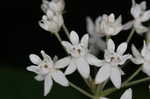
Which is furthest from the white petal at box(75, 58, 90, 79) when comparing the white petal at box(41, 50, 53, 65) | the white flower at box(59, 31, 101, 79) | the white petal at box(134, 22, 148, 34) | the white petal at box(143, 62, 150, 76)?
the white petal at box(134, 22, 148, 34)

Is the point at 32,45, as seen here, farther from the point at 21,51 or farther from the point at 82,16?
the point at 82,16

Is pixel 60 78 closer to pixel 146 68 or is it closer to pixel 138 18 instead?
pixel 146 68

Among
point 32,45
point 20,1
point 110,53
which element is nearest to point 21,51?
point 32,45

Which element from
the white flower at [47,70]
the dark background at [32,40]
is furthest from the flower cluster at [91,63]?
the dark background at [32,40]

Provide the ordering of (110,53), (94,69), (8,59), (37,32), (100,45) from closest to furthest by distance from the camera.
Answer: (110,53)
(94,69)
(100,45)
(8,59)
(37,32)

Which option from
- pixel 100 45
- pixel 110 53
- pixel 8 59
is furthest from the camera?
pixel 8 59

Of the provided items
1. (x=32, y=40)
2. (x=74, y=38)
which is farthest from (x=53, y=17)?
(x=32, y=40)
